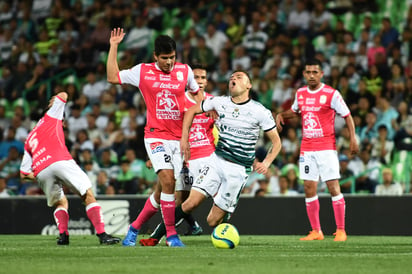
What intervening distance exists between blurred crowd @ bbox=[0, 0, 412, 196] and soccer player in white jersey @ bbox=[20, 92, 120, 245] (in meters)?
5.81

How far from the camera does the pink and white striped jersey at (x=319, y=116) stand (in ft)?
40.3

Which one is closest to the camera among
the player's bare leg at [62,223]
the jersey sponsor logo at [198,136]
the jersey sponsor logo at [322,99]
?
the player's bare leg at [62,223]

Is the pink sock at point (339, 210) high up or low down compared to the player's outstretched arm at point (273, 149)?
down

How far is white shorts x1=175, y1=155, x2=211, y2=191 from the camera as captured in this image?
12.4m

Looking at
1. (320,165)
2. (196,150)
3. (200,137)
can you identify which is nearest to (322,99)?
(320,165)

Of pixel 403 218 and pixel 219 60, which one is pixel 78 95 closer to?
pixel 219 60

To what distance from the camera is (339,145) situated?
1680cm

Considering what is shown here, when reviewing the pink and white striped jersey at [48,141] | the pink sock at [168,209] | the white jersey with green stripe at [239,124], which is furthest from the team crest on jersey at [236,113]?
the pink and white striped jersey at [48,141]

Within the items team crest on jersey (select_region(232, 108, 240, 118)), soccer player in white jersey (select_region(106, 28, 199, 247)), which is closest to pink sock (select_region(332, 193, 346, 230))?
team crest on jersey (select_region(232, 108, 240, 118))

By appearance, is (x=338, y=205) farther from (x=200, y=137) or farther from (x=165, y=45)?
(x=165, y=45)

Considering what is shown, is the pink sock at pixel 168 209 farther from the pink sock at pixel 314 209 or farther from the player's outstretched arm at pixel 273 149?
the pink sock at pixel 314 209

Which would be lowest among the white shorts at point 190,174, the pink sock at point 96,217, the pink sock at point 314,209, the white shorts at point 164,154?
the pink sock at point 314,209

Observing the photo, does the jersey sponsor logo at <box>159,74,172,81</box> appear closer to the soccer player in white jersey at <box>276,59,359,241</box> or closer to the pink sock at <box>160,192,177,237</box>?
the pink sock at <box>160,192,177,237</box>

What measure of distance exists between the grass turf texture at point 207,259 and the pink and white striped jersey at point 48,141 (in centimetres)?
108
